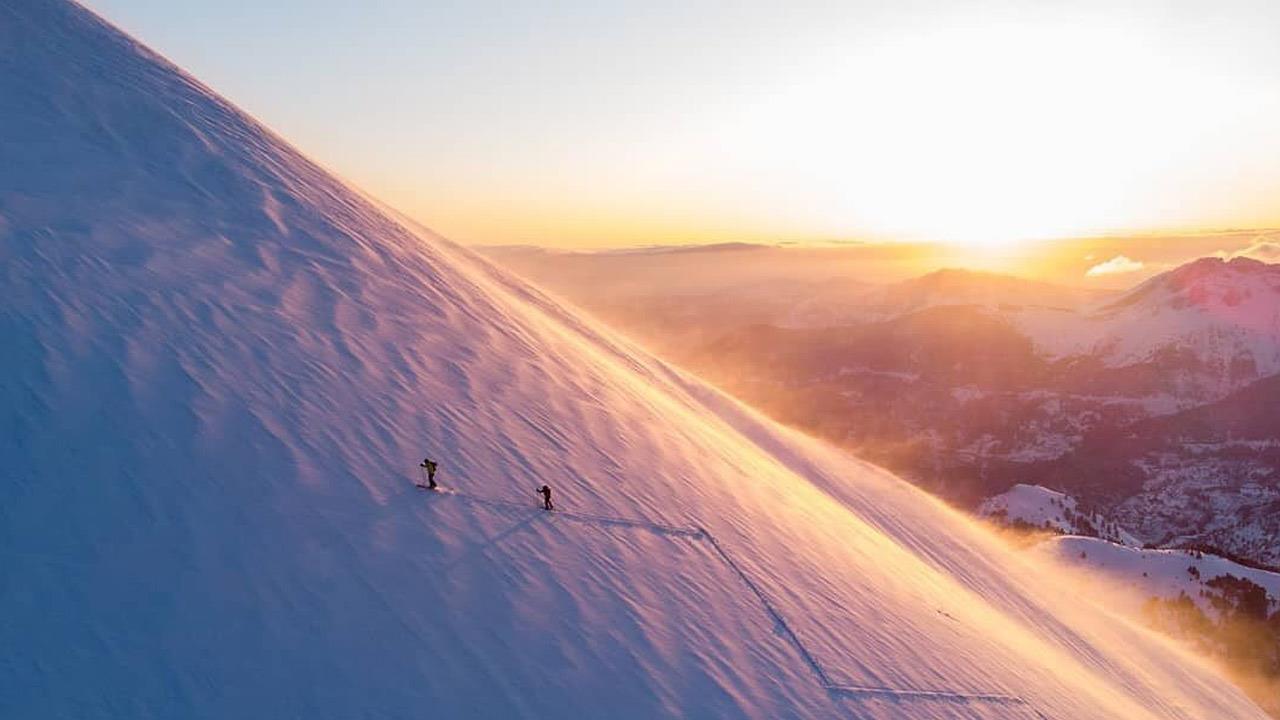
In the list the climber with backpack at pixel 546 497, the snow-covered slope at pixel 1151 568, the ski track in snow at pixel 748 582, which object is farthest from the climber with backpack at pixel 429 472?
the snow-covered slope at pixel 1151 568

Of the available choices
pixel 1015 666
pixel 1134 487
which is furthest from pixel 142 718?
pixel 1134 487

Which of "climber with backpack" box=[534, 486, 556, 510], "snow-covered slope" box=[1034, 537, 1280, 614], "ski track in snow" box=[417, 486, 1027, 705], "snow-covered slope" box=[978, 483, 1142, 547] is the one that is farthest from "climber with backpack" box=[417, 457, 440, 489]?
"snow-covered slope" box=[978, 483, 1142, 547]

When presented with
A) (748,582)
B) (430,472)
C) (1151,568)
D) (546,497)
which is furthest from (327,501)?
(1151,568)

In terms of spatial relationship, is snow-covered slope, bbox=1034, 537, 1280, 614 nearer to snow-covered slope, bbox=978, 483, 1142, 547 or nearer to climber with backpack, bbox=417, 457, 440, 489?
snow-covered slope, bbox=978, 483, 1142, 547

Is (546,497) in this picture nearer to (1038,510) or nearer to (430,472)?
(430,472)

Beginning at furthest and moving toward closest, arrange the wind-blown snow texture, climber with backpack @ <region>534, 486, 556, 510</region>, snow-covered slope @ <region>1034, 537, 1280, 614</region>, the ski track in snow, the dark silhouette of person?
snow-covered slope @ <region>1034, 537, 1280, 614</region>, climber with backpack @ <region>534, 486, 556, 510</region>, the ski track in snow, the dark silhouette of person, the wind-blown snow texture

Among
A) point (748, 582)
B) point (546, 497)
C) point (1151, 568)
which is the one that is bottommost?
point (1151, 568)
